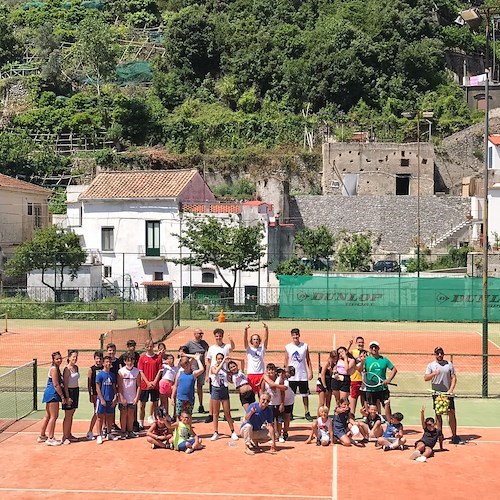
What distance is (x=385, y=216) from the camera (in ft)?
195

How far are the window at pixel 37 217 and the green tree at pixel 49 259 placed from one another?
33.7 feet

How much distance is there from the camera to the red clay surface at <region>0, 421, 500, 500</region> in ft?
42.1

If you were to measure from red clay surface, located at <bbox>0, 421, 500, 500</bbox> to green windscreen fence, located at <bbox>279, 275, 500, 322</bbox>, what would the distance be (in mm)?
24122

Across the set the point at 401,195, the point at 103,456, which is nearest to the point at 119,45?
the point at 401,195

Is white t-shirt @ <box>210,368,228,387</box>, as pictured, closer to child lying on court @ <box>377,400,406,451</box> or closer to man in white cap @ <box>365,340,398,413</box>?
man in white cap @ <box>365,340,398,413</box>

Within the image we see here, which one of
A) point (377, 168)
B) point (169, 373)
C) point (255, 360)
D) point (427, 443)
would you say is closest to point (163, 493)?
point (169, 373)

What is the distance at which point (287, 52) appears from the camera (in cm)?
7781

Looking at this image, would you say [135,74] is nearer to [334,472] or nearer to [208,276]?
[208,276]

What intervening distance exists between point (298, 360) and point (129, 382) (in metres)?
3.25

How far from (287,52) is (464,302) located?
43.3 metres

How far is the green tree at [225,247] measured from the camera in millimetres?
43219

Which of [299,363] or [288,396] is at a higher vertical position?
[299,363]

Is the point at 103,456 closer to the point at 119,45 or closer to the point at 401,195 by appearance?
the point at 401,195

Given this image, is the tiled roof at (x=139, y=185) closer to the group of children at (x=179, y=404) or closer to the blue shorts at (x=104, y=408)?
the group of children at (x=179, y=404)
